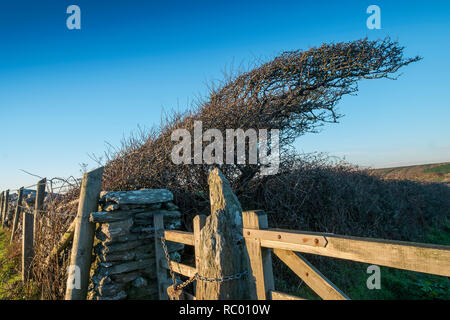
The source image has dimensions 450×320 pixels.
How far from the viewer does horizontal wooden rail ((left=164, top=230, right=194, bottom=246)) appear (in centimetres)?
297

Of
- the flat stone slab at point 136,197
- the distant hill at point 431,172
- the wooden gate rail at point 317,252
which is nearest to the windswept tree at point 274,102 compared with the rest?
the flat stone slab at point 136,197

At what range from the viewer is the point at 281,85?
6637 mm

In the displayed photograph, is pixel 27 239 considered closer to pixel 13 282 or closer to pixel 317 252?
pixel 13 282

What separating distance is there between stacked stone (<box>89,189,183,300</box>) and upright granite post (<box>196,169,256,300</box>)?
1780 millimetres

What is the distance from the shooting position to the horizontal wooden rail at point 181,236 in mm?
2972

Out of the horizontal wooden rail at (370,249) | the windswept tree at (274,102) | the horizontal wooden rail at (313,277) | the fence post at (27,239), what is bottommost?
the fence post at (27,239)

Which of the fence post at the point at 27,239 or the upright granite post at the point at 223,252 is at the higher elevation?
the upright granite post at the point at 223,252

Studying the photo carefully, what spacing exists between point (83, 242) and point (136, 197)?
898mm

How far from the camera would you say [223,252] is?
2.21 meters

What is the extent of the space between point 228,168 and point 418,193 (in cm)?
1004

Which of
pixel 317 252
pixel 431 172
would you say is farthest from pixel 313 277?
pixel 431 172

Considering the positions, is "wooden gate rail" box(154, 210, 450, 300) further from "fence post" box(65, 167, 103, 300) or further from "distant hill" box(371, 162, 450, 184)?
"distant hill" box(371, 162, 450, 184)

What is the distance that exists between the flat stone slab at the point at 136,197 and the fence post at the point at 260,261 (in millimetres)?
2061

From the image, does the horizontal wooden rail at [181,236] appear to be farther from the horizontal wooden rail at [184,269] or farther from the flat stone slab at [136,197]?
the flat stone slab at [136,197]
